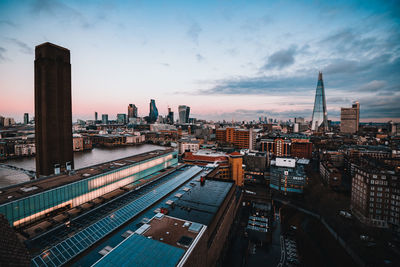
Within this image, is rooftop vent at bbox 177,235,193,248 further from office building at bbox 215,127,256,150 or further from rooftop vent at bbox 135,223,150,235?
office building at bbox 215,127,256,150

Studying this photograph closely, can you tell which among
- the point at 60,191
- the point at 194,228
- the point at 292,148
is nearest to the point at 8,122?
the point at 60,191

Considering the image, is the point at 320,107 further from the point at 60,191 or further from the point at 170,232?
the point at 60,191

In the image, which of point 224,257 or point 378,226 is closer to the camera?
point 224,257

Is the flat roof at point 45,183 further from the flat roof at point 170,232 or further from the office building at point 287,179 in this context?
the office building at point 287,179

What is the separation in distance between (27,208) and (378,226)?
3671 cm

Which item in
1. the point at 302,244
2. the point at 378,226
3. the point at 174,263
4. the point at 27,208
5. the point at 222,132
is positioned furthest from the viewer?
the point at 222,132

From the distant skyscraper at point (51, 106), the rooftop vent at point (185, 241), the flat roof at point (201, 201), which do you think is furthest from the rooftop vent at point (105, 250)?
the distant skyscraper at point (51, 106)

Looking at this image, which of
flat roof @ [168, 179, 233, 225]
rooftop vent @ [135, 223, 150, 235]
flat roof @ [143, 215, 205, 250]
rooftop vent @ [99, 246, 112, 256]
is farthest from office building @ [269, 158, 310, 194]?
rooftop vent @ [99, 246, 112, 256]

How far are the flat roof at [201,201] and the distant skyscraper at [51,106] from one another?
24.6 meters

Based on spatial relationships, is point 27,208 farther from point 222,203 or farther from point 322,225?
point 322,225

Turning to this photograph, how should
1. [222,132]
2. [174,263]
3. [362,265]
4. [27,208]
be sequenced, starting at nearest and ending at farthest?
1. [174,263]
2. [27,208]
3. [362,265]
4. [222,132]

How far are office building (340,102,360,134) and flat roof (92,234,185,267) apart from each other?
170222mm

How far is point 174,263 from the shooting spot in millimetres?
9047

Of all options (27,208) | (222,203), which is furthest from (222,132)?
(27,208)
